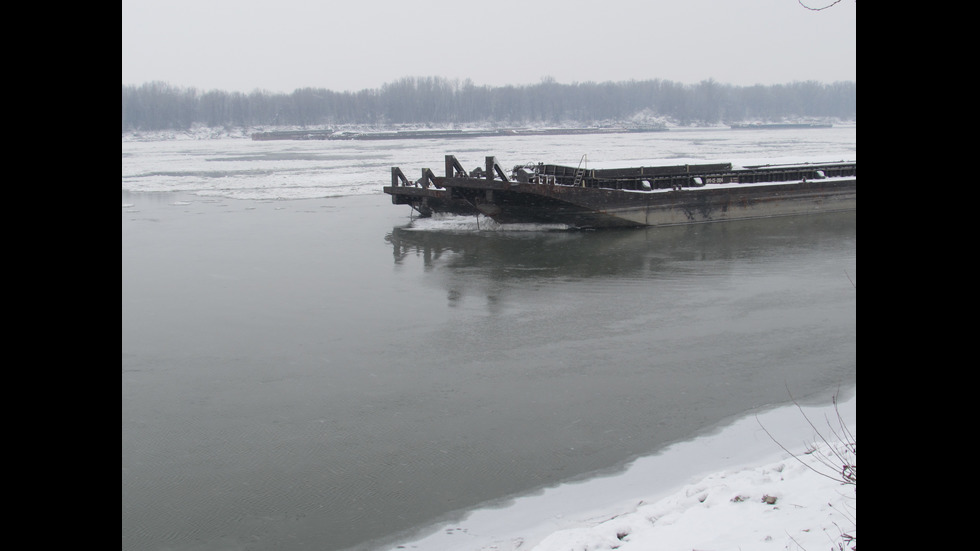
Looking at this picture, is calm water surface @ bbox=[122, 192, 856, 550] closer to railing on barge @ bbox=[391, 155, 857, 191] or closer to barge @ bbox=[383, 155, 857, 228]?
barge @ bbox=[383, 155, 857, 228]

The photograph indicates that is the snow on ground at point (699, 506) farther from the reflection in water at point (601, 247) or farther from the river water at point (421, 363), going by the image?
the reflection in water at point (601, 247)

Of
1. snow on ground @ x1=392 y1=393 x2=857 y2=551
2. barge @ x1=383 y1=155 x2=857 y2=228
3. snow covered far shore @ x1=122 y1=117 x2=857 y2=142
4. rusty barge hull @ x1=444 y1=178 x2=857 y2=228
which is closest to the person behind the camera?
snow on ground @ x1=392 y1=393 x2=857 y2=551

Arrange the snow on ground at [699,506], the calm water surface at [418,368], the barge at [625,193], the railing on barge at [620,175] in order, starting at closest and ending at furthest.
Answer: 1. the snow on ground at [699,506]
2. the calm water surface at [418,368]
3. the barge at [625,193]
4. the railing on barge at [620,175]

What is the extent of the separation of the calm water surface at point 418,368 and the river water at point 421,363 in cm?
3

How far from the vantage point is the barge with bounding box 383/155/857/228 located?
75.3 ft

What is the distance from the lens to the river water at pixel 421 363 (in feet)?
22.5

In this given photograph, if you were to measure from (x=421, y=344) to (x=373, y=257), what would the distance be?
7.56 metres

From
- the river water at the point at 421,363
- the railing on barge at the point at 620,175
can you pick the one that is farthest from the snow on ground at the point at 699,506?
the railing on barge at the point at 620,175

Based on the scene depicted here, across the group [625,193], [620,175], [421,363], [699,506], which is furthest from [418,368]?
[620,175]

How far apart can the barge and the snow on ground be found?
50.9 feet

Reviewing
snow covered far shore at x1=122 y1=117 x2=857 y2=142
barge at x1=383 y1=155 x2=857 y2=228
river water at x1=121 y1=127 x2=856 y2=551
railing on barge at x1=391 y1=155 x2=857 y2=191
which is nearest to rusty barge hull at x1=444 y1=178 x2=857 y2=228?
barge at x1=383 y1=155 x2=857 y2=228
